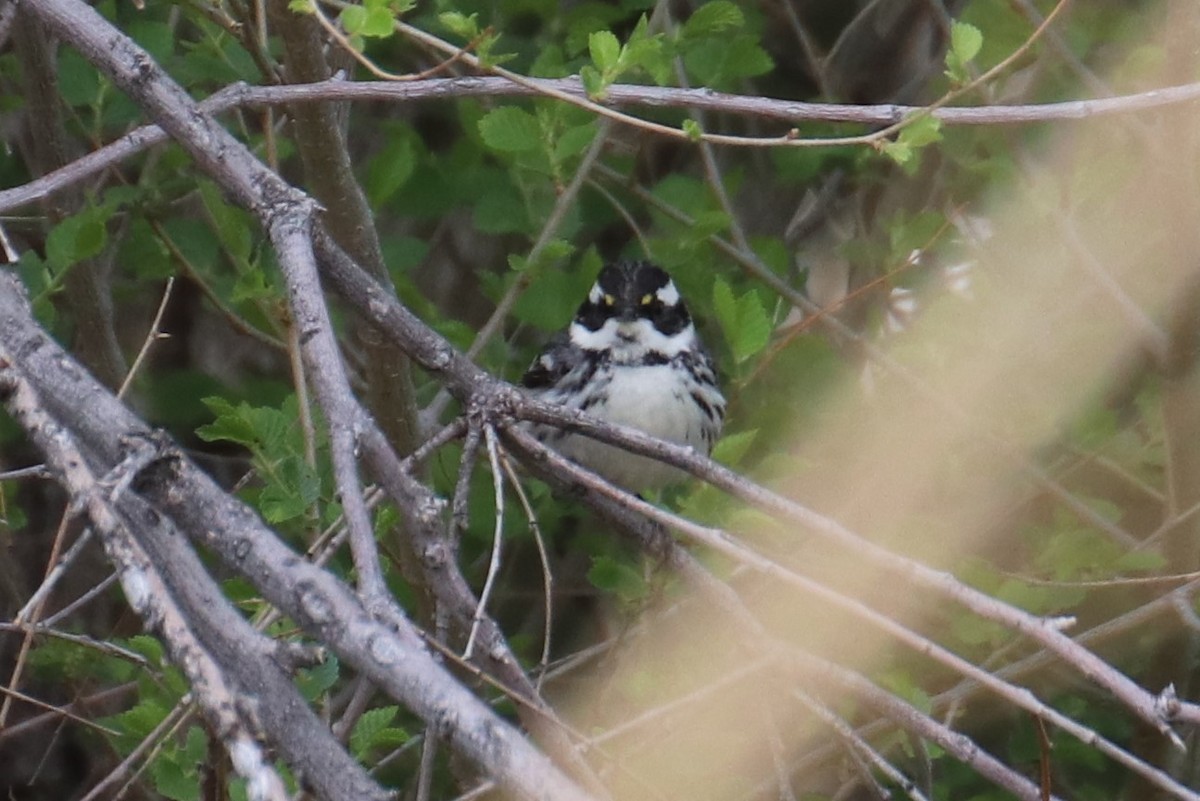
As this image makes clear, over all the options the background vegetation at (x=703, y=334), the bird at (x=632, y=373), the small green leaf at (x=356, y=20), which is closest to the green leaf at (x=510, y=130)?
the background vegetation at (x=703, y=334)

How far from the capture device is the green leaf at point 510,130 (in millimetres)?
3008

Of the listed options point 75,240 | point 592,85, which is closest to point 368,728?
point 592,85

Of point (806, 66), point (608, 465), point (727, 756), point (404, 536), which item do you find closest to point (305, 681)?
point (404, 536)

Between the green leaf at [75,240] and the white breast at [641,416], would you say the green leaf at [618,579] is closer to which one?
the white breast at [641,416]

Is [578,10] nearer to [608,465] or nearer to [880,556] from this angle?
[608,465]

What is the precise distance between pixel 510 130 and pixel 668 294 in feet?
3.18

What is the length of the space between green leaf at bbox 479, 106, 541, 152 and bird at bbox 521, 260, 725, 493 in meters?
0.77

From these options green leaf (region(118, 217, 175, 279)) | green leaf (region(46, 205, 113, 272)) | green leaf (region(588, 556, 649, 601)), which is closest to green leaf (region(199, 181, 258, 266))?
green leaf (region(46, 205, 113, 272))

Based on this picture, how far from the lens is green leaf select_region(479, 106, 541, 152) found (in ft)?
9.87

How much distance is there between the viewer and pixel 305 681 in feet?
7.05

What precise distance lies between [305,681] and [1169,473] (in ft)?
6.94

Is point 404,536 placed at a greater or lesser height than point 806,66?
lesser

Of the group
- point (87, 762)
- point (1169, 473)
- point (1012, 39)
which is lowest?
point (87, 762)

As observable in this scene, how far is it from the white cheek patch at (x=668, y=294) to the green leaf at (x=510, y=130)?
0.85 meters
